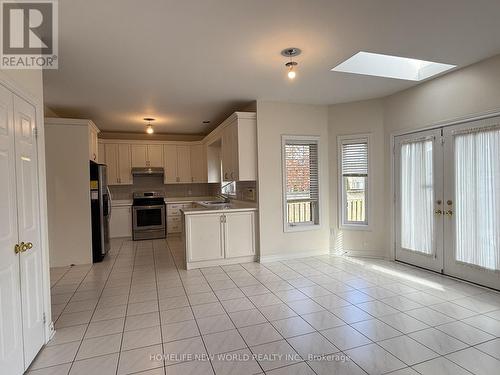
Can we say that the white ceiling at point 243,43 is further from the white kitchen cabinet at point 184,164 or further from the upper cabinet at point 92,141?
the white kitchen cabinet at point 184,164

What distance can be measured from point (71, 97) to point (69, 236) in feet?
7.42

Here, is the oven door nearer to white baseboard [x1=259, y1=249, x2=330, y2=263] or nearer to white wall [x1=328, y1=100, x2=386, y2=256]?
white baseboard [x1=259, y1=249, x2=330, y2=263]

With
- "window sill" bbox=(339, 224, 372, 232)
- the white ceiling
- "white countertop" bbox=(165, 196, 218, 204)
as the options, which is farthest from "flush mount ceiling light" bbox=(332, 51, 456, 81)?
"white countertop" bbox=(165, 196, 218, 204)

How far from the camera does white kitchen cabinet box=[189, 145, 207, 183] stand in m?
7.67

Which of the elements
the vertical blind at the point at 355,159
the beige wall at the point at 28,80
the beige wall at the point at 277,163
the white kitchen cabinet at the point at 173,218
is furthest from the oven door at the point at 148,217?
the beige wall at the point at 28,80

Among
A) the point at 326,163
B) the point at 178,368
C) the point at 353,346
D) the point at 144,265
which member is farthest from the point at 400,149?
the point at 144,265

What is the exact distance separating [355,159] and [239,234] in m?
2.40

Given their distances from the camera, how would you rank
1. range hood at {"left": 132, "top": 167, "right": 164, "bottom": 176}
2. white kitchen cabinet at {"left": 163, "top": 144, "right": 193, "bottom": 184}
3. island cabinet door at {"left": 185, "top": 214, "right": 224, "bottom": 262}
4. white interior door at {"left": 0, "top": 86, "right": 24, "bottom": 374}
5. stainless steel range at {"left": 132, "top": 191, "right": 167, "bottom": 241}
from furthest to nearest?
white kitchen cabinet at {"left": 163, "top": 144, "right": 193, "bottom": 184} → range hood at {"left": 132, "top": 167, "right": 164, "bottom": 176} → stainless steel range at {"left": 132, "top": 191, "right": 167, "bottom": 241} → island cabinet door at {"left": 185, "top": 214, "right": 224, "bottom": 262} → white interior door at {"left": 0, "top": 86, "right": 24, "bottom": 374}

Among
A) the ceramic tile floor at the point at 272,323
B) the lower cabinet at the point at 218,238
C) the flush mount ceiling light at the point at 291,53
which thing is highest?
the flush mount ceiling light at the point at 291,53

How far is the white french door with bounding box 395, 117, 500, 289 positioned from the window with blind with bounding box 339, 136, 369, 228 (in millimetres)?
520

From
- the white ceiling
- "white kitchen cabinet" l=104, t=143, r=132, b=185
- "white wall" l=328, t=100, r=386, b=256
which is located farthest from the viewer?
"white kitchen cabinet" l=104, t=143, r=132, b=185

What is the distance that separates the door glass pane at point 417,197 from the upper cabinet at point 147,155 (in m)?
5.61

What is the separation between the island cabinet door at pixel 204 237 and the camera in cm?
445

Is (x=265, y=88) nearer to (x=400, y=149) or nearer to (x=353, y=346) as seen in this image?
(x=400, y=149)
